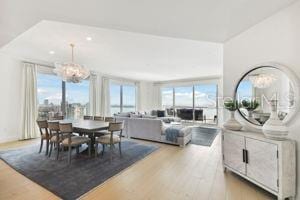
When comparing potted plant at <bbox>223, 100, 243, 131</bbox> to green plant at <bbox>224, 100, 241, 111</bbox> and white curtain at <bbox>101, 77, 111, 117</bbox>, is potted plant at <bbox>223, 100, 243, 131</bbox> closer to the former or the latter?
green plant at <bbox>224, 100, 241, 111</bbox>

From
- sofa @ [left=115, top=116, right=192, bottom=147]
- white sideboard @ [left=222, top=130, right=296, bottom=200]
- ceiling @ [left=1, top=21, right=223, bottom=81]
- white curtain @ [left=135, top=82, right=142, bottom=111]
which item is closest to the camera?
white sideboard @ [left=222, top=130, right=296, bottom=200]

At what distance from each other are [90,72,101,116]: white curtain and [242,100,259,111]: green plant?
6136 millimetres

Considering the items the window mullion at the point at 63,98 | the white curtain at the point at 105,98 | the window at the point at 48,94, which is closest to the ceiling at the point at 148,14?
the window at the point at 48,94

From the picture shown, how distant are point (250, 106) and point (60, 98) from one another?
636 cm

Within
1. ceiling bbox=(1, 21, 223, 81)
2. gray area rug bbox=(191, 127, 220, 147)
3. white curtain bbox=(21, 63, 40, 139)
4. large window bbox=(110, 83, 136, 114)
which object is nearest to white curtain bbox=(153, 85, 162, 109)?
large window bbox=(110, 83, 136, 114)

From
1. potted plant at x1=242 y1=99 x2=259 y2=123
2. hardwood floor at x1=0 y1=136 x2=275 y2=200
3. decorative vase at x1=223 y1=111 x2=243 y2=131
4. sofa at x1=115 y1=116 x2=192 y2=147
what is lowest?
hardwood floor at x1=0 y1=136 x2=275 y2=200

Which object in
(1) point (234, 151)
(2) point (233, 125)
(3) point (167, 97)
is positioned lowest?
(1) point (234, 151)

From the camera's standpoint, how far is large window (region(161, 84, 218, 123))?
8.65 m

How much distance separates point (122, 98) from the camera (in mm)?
9234

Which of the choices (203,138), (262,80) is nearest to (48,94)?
(203,138)

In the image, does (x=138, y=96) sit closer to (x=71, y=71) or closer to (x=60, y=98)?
(x=60, y=98)

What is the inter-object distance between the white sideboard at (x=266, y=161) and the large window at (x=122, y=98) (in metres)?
6.84

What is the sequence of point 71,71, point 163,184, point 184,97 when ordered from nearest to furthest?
1. point 163,184
2. point 71,71
3. point 184,97

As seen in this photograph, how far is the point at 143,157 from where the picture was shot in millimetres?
3619
